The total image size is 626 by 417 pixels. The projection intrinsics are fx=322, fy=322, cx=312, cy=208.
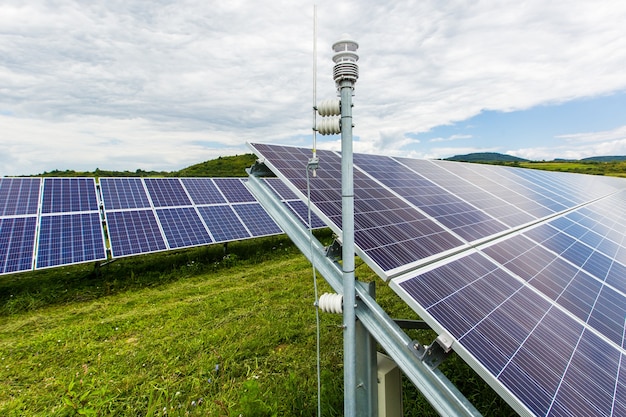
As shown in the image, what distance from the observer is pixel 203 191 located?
15.2 metres

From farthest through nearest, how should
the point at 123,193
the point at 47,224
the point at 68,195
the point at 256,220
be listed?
the point at 256,220, the point at 123,193, the point at 68,195, the point at 47,224

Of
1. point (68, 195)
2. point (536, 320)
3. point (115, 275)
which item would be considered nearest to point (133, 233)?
point (115, 275)

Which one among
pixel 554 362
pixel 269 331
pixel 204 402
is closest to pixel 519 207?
pixel 554 362

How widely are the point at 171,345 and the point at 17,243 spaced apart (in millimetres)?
6534

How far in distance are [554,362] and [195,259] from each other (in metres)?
11.8

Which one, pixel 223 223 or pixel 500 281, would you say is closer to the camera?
pixel 500 281

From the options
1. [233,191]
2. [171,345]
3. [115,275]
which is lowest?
[115,275]

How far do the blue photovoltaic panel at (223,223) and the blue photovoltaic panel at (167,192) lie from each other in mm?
1030

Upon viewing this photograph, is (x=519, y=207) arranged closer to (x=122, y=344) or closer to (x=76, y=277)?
(x=122, y=344)

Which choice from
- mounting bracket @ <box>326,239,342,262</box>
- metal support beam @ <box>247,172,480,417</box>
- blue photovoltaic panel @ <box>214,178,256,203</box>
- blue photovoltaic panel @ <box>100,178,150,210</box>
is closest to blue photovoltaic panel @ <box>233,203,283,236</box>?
blue photovoltaic panel @ <box>214,178,256,203</box>

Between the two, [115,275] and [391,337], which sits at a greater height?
[391,337]

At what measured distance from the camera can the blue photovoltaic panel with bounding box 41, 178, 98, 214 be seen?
1127 cm

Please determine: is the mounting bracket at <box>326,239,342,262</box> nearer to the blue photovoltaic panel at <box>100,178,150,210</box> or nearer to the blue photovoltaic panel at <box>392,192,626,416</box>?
the blue photovoltaic panel at <box>392,192,626,416</box>

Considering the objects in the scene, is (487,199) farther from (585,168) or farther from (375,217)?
(585,168)
